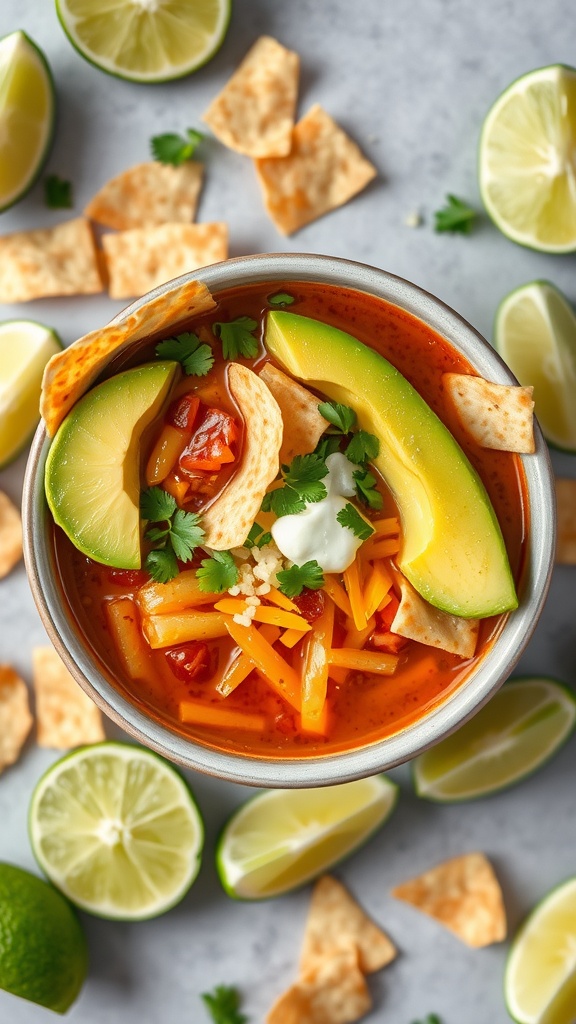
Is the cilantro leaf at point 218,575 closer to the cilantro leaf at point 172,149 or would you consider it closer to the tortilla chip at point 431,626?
the tortilla chip at point 431,626

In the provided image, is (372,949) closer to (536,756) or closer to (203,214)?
(536,756)

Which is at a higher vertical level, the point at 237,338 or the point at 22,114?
the point at 22,114

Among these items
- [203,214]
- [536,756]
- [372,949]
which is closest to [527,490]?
[536,756]

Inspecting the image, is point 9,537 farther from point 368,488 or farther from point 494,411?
point 494,411

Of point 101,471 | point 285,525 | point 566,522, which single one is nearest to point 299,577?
point 285,525

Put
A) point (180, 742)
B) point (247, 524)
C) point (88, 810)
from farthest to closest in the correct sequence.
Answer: point (88, 810)
point (180, 742)
point (247, 524)

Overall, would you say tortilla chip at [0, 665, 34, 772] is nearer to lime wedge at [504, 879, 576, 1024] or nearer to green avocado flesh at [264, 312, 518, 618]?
green avocado flesh at [264, 312, 518, 618]
